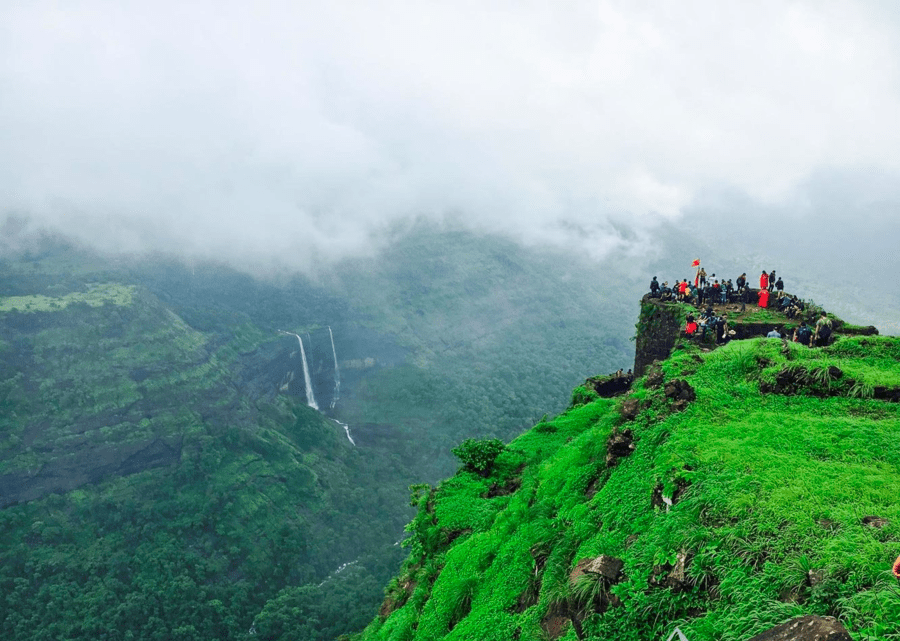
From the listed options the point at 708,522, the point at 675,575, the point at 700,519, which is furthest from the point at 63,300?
the point at 675,575

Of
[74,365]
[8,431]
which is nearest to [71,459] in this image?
[8,431]

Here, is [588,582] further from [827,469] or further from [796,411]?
[796,411]

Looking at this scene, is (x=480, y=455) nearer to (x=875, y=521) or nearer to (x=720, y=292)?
(x=875, y=521)

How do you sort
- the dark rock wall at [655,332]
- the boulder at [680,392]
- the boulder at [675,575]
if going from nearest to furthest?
the boulder at [675,575] → the boulder at [680,392] → the dark rock wall at [655,332]

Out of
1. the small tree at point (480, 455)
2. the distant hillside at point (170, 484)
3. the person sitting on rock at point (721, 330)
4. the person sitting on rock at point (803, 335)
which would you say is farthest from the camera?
the distant hillside at point (170, 484)

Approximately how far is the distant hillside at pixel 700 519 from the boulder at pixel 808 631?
622mm

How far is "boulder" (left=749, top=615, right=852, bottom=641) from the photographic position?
7.91m

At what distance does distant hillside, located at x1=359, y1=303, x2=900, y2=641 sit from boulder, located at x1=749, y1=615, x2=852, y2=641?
24.5 inches

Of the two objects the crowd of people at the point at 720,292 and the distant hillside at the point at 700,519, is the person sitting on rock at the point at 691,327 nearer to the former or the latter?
the crowd of people at the point at 720,292

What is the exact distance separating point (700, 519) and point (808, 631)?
12.3 ft

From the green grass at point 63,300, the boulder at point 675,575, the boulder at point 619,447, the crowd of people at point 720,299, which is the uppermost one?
the green grass at point 63,300

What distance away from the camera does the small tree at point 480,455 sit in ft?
83.6

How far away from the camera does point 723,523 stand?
11531mm

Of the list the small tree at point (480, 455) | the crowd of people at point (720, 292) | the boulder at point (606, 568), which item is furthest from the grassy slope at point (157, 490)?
the boulder at point (606, 568)
